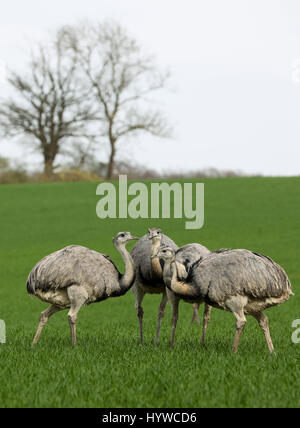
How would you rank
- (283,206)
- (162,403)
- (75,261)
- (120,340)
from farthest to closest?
(283,206), (120,340), (75,261), (162,403)

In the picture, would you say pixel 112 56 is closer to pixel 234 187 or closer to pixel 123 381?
pixel 234 187

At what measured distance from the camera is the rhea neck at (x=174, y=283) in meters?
9.71

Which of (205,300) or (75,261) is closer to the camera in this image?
(205,300)

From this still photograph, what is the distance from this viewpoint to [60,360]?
9.19 meters

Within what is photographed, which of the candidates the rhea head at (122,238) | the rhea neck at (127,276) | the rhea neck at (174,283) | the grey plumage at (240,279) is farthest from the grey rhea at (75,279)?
the grey plumage at (240,279)

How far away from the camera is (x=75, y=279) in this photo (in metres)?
10.1

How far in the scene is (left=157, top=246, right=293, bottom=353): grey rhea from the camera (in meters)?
Answer: 9.37

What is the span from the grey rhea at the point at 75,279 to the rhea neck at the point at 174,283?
0.77 meters

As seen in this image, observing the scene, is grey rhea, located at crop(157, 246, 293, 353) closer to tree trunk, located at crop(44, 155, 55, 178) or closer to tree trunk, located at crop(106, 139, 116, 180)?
tree trunk, located at crop(106, 139, 116, 180)

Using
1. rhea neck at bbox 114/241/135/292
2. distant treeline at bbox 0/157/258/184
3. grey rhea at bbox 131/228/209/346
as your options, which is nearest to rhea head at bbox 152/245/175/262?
grey rhea at bbox 131/228/209/346

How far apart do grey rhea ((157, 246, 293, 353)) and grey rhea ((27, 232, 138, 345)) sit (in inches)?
40.9

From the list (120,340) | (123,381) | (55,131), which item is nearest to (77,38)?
(55,131)

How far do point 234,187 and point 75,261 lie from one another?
111 feet

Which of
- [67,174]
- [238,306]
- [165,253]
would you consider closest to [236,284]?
[238,306]
